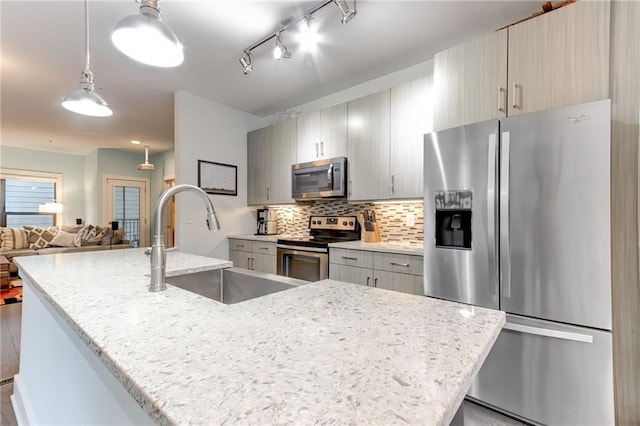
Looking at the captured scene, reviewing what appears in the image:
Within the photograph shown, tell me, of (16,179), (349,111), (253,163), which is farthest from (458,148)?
(16,179)

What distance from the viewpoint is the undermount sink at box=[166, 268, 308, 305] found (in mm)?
1438

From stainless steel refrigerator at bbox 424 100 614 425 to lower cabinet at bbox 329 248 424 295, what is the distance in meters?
0.33

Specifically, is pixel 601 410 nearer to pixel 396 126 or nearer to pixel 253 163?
pixel 396 126

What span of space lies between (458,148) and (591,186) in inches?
26.5

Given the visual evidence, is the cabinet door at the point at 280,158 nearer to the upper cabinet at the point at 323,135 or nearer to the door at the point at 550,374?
the upper cabinet at the point at 323,135

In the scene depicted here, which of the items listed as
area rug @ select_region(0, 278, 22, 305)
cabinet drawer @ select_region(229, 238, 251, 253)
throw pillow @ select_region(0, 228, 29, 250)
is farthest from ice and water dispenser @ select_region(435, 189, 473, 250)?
throw pillow @ select_region(0, 228, 29, 250)

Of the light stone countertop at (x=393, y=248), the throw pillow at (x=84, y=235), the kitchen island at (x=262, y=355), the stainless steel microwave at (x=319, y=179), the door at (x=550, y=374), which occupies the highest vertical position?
the stainless steel microwave at (x=319, y=179)

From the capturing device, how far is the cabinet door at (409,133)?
246 cm

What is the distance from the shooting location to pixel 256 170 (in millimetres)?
3930

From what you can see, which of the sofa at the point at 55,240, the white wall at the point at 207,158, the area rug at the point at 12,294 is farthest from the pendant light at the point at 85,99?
the sofa at the point at 55,240

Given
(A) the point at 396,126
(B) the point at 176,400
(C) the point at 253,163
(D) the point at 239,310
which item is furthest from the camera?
(C) the point at 253,163

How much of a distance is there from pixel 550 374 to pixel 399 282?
1.00 m

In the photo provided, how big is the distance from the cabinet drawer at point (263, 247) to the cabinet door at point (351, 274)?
33.8 inches

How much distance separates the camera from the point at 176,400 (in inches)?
17.0
